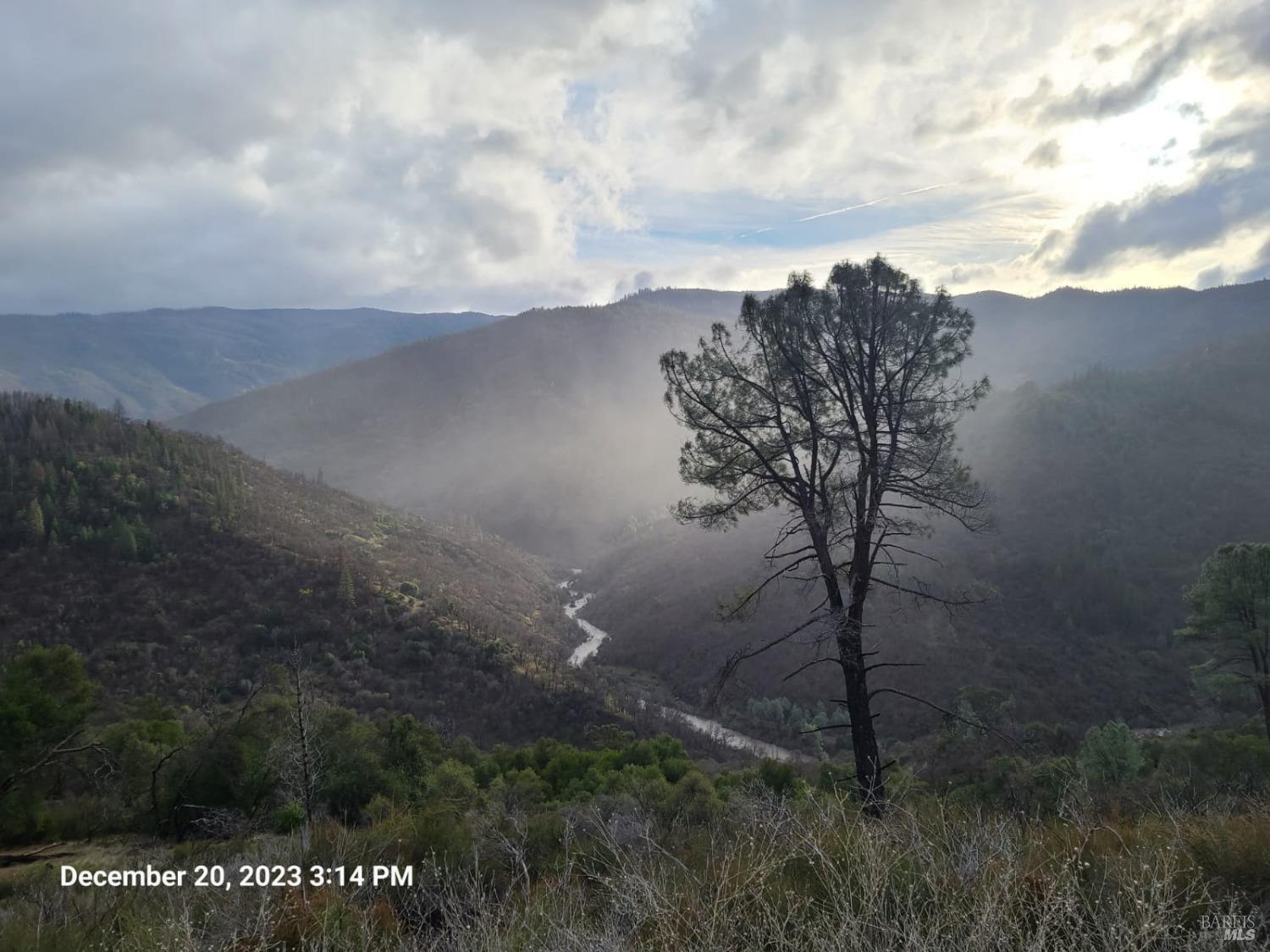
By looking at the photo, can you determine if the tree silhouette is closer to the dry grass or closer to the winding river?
the dry grass

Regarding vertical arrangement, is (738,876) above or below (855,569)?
below

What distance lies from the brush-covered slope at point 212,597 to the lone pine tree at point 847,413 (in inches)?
1563

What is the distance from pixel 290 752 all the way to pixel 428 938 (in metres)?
10.1

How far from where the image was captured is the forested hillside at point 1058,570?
52.3 m

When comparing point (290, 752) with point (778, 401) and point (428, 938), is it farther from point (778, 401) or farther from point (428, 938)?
point (778, 401)

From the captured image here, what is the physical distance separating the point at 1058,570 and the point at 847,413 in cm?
6946

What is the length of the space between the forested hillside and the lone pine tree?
29.6 meters

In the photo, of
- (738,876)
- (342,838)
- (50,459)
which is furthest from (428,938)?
(50,459)

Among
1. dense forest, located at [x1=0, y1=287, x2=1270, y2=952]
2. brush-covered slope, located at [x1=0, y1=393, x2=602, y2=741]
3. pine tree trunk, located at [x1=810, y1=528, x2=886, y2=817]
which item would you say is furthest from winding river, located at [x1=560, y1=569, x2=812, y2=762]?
pine tree trunk, located at [x1=810, y1=528, x2=886, y2=817]

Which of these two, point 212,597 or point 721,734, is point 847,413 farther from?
point 212,597

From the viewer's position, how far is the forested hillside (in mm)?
52281

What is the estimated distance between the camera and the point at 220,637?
1794 inches

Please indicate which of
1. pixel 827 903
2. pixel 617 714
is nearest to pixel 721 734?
pixel 617 714

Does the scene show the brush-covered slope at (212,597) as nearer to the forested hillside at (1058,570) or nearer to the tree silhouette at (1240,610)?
the forested hillside at (1058,570)
